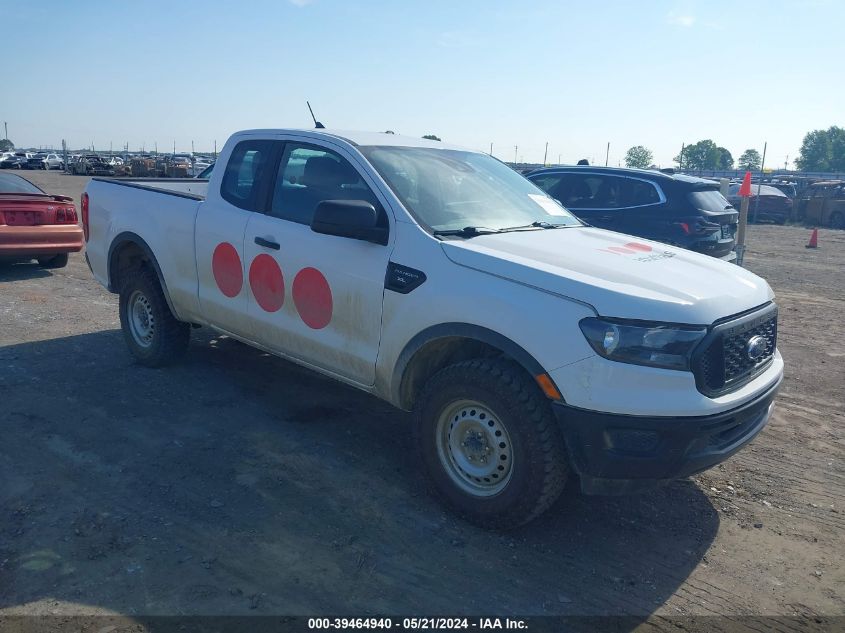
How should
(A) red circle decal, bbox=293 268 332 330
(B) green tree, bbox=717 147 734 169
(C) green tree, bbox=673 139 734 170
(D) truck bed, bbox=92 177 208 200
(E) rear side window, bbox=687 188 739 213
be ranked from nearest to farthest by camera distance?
(A) red circle decal, bbox=293 268 332 330 → (D) truck bed, bbox=92 177 208 200 → (E) rear side window, bbox=687 188 739 213 → (C) green tree, bbox=673 139 734 170 → (B) green tree, bbox=717 147 734 169

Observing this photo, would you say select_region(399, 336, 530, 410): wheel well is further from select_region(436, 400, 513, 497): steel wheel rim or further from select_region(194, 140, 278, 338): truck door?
select_region(194, 140, 278, 338): truck door

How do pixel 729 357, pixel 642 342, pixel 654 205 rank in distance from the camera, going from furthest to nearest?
pixel 654 205
pixel 729 357
pixel 642 342

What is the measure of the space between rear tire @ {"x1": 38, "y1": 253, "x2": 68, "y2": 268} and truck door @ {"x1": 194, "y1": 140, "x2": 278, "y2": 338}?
656 cm

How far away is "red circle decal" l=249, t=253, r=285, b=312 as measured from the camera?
4.76 m

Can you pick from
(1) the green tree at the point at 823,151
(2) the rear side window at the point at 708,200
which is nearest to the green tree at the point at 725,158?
(1) the green tree at the point at 823,151

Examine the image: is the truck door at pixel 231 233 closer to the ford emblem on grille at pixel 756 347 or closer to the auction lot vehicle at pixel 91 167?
the ford emblem on grille at pixel 756 347

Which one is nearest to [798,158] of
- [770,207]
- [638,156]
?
[638,156]

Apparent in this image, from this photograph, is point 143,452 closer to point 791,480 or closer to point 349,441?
point 349,441

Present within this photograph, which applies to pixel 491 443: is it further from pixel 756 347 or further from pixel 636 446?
pixel 756 347

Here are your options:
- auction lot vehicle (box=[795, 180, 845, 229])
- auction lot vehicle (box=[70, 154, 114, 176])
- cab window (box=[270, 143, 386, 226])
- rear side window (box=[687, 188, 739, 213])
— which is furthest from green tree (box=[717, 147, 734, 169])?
cab window (box=[270, 143, 386, 226])

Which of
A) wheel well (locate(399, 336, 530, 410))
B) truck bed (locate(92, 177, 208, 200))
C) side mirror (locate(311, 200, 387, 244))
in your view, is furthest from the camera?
truck bed (locate(92, 177, 208, 200))

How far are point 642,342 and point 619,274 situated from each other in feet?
1.63

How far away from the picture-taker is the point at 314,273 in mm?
4496

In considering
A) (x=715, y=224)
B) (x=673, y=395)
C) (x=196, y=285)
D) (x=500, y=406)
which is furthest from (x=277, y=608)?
(x=715, y=224)
